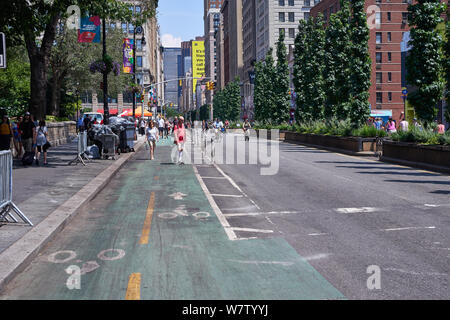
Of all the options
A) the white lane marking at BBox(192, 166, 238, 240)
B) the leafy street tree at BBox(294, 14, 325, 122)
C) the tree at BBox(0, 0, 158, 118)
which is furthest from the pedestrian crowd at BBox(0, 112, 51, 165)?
the leafy street tree at BBox(294, 14, 325, 122)

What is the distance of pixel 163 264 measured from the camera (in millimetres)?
6473

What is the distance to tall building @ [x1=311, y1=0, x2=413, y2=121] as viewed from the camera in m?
81.1

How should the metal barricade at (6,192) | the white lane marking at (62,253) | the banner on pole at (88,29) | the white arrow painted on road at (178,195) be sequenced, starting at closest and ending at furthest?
the white lane marking at (62,253), the metal barricade at (6,192), the white arrow painted on road at (178,195), the banner on pole at (88,29)

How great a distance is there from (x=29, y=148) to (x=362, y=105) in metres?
20.9

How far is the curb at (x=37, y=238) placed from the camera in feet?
19.9

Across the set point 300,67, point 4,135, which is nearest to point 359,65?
point 300,67

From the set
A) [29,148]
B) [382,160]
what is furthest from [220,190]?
[382,160]

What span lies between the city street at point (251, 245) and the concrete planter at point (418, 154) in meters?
4.39

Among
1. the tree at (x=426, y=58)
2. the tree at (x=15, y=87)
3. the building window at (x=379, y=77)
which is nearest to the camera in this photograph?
the tree at (x=426, y=58)

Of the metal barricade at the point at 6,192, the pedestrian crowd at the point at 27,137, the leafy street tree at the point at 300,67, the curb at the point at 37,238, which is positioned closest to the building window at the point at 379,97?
the leafy street tree at the point at 300,67

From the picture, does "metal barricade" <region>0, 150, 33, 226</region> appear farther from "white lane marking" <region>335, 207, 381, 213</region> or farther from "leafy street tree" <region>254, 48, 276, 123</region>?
"leafy street tree" <region>254, 48, 276, 123</region>

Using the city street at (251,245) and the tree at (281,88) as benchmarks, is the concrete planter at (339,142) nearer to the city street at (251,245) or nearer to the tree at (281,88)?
the city street at (251,245)

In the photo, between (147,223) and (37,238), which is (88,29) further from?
(37,238)
